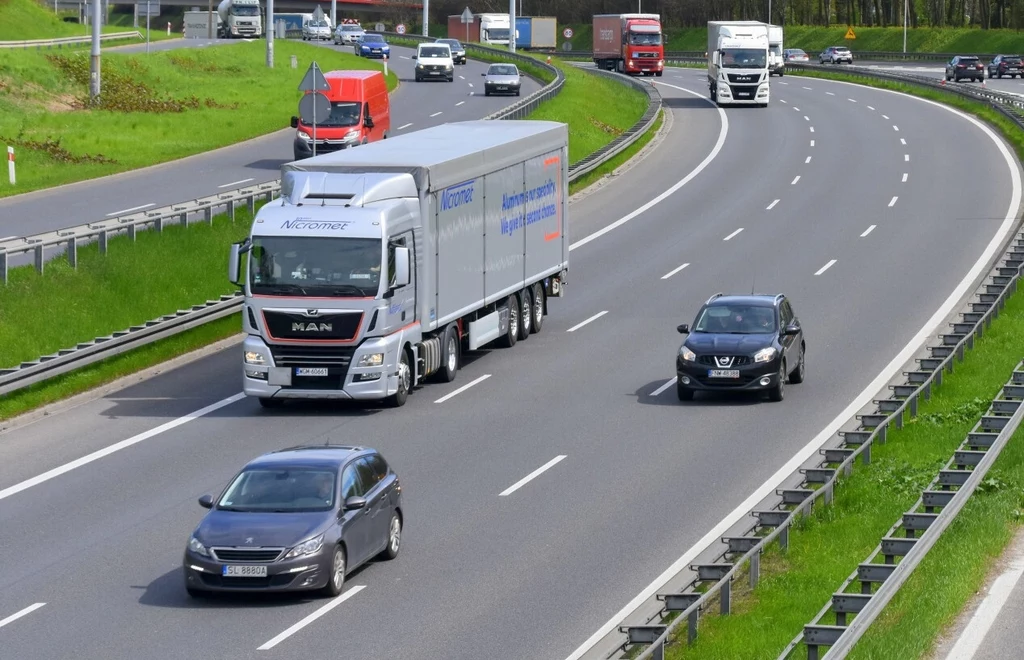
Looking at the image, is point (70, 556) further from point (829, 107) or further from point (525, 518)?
point (829, 107)

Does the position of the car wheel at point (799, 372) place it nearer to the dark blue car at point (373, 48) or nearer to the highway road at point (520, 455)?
the highway road at point (520, 455)

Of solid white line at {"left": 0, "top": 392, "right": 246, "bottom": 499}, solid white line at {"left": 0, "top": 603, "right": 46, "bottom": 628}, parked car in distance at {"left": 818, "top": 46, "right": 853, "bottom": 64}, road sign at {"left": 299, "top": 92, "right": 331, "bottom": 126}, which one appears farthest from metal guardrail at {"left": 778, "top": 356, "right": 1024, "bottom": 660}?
parked car in distance at {"left": 818, "top": 46, "right": 853, "bottom": 64}

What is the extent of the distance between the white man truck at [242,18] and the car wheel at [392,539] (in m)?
99.5

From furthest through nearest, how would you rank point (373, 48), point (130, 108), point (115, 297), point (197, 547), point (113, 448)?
1. point (373, 48)
2. point (130, 108)
3. point (115, 297)
4. point (113, 448)
5. point (197, 547)

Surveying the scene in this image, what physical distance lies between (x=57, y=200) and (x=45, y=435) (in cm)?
1973

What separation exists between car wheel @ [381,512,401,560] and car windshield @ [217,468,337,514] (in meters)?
1.13

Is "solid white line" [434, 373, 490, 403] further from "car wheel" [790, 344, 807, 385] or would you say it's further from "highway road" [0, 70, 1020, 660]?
"car wheel" [790, 344, 807, 385]

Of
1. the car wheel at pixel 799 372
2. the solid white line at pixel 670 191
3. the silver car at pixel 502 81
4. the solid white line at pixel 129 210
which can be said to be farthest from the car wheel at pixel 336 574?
the silver car at pixel 502 81

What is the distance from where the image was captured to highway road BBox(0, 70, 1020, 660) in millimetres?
14883

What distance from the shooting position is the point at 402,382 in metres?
25.0

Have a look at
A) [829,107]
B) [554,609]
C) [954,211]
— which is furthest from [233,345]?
[829,107]

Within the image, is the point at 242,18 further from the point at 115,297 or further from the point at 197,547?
the point at 197,547

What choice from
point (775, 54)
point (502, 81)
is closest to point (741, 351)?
point (502, 81)

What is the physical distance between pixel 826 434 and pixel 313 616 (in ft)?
33.5
